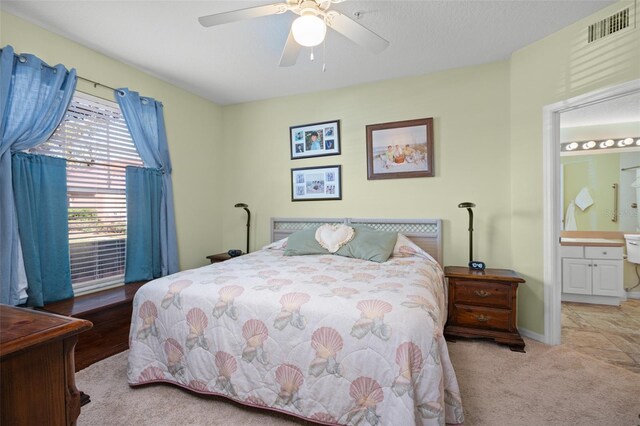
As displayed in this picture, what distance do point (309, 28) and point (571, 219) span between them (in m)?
4.93

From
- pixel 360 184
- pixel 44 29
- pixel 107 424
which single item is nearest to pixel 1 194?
pixel 44 29

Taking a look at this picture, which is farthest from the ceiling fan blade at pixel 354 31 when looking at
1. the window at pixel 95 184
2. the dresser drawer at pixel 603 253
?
the dresser drawer at pixel 603 253

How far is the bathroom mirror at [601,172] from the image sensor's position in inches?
166

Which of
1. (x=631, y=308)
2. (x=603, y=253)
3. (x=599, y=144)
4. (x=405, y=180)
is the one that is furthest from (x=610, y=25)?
(x=631, y=308)

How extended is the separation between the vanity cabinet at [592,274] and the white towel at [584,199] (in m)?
0.85

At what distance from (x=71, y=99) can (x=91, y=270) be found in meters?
1.55

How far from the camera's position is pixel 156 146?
3359mm

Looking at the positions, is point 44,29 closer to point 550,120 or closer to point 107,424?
point 107,424

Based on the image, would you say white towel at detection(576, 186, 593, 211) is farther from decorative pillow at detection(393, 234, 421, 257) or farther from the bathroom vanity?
decorative pillow at detection(393, 234, 421, 257)

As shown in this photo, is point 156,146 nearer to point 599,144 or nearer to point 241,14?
point 241,14

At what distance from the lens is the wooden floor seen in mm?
2592

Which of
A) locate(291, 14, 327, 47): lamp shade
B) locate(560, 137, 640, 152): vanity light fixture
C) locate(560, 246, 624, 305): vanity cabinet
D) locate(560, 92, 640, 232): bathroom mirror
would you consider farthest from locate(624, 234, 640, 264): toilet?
locate(291, 14, 327, 47): lamp shade

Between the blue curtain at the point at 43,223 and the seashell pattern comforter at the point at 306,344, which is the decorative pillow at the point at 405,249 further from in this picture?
the blue curtain at the point at 43,223

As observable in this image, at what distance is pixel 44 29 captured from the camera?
248 centimetres
